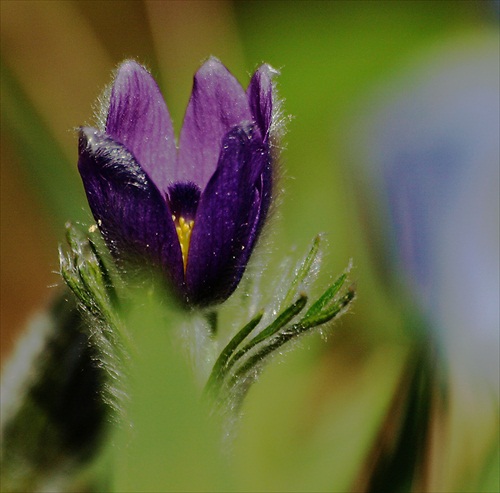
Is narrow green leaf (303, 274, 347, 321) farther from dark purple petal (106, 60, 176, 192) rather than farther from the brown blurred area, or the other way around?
the brown blurred area

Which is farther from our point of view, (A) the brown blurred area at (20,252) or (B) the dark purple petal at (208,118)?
(A) the brown blurred area at (20,252)

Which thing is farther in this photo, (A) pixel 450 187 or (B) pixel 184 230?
(A) pixel 450 187

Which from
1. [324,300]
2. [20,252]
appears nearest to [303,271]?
[324,300]

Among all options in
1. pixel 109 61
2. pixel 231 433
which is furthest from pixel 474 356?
pixel 109 61

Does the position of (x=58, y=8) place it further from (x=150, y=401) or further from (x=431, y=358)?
(x=150, y=401)

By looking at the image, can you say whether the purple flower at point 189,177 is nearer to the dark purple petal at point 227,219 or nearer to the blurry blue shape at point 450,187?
the dark purple petal at point 227,219

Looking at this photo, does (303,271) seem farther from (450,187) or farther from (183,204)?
(450,187)

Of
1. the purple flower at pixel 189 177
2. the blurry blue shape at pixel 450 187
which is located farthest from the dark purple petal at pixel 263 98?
the blurry blue shape at pixel 450 187
